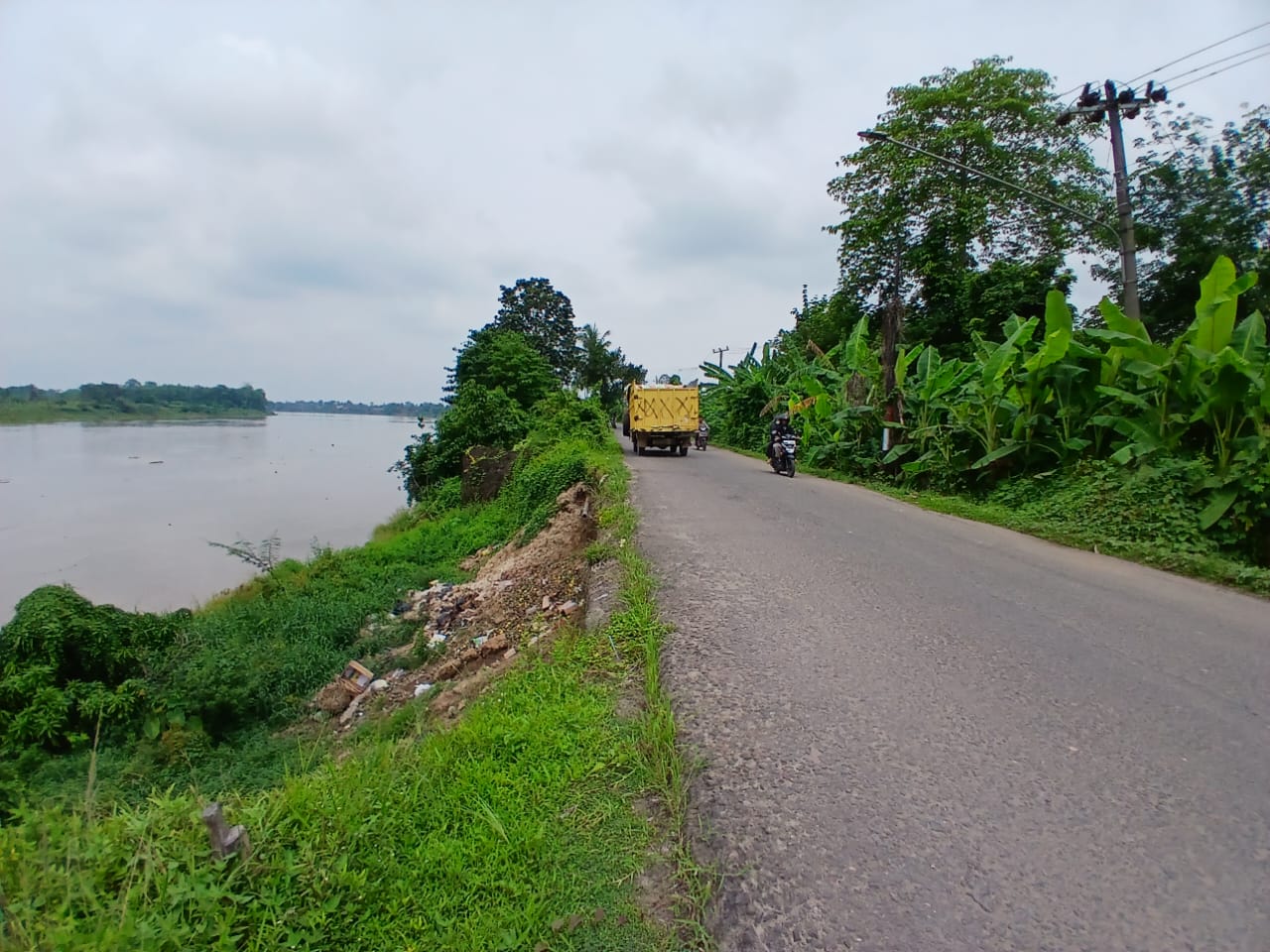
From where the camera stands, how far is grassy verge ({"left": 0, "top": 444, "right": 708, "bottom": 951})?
168 cm

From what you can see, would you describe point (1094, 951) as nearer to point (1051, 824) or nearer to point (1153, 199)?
point (1051, 824)

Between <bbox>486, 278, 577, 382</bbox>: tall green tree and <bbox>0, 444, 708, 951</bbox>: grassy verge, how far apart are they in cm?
4018

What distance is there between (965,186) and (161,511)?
95.5 ft

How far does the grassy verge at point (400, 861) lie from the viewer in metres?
1.68

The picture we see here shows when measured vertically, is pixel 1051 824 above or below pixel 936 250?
below

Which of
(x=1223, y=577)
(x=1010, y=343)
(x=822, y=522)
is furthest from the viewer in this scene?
(x=1010, y=343)

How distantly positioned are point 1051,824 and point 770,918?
3.42 ft

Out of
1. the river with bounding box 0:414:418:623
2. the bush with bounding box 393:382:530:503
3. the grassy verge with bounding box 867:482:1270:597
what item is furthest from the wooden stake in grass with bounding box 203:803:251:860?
the bush with bounding box 393:382:530:503

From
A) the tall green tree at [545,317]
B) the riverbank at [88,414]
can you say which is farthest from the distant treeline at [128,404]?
the tall green tree at [545,317]

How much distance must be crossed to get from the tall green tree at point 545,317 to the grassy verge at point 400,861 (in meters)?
40.2

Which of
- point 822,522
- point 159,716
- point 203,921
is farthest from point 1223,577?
point 159,716

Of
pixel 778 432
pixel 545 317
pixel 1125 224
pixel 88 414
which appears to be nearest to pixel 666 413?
pixel 778 432

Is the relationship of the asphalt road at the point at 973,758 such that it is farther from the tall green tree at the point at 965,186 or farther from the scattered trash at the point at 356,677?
the tall green tree at the point at 965,186

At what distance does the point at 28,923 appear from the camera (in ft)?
5.19
